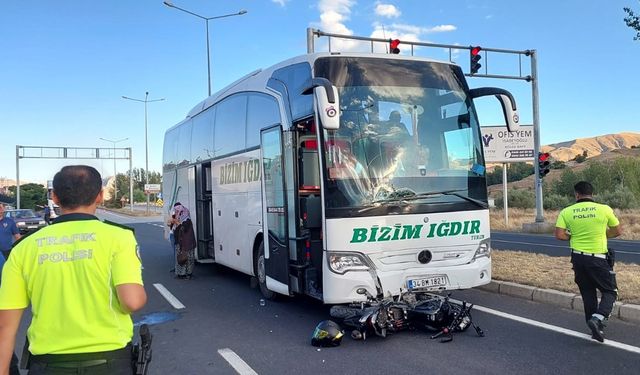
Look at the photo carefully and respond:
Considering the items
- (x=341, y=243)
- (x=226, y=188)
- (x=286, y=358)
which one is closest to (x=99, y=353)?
(x=286, y=358)

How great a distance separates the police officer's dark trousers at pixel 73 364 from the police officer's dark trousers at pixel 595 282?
5356mm

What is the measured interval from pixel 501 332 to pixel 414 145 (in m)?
2.52

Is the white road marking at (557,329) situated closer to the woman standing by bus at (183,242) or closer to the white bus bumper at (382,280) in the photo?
the white bus bumper at (382,280)

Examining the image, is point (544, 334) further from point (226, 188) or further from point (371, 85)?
point (226, 188)

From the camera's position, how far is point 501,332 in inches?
255

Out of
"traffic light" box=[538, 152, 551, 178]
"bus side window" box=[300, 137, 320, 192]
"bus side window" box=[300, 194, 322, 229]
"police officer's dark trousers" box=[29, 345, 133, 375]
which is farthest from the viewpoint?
"traffic light" box=[538, 152, 551, 178]

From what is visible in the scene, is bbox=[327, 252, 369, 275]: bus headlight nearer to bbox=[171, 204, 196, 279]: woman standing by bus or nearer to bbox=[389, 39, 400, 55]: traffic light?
bbox=[171, 204, 196, 279]: woman standing by bus

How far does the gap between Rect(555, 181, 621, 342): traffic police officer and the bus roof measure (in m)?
2.69

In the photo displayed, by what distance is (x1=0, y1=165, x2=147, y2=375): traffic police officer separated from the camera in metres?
2.53

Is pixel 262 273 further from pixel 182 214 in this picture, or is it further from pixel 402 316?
pixel 182 214

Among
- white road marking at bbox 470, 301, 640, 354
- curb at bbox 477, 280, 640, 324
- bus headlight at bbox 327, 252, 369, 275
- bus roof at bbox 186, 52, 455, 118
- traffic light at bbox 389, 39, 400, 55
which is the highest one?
traffic light at bbox 389, 39, 400, 55

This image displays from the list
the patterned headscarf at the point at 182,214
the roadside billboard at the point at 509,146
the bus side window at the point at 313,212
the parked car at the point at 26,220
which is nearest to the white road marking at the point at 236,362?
the bus side window at the point at 313,212

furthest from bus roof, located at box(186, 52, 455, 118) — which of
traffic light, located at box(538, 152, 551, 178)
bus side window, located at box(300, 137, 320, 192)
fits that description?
traffic light, located at box(538, 152, 551, 178)

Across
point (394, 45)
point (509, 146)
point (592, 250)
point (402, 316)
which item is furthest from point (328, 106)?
point (509, 146)
